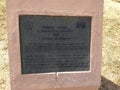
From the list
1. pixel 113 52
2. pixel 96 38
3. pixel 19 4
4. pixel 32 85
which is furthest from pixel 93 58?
pixel 113 52

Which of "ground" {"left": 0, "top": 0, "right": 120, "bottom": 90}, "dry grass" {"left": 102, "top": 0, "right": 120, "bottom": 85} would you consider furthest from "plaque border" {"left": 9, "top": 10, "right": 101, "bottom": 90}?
"dry grass" {"left": 102, "top": 0, "right": 120, "bottom": 85}

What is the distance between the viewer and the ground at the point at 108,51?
712cm

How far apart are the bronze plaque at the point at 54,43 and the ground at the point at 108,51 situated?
159cm

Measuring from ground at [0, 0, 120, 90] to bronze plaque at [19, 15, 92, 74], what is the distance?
1.59m

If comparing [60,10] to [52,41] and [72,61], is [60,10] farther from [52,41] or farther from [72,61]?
[72,61]

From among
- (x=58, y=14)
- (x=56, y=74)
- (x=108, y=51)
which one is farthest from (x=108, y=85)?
(x=58, y=14)

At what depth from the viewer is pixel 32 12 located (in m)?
5.22

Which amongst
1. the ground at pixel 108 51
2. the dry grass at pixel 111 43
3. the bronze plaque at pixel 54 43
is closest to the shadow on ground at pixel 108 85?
the ground at pixel 108 51

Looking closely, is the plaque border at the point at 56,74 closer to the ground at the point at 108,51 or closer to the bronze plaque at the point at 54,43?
the bronze plaque at the point at 54,43

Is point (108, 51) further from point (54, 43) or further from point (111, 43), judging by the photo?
point (54, 43)

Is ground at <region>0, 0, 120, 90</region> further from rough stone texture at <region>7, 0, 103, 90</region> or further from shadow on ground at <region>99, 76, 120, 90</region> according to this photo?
rough stone texture at <region>7, 0, 103, 90</region>

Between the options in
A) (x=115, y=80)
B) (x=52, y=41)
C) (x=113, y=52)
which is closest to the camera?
(x=52, y=41)

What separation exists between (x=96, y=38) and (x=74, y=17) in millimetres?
571

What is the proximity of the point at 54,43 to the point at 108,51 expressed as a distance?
3.10 metres
